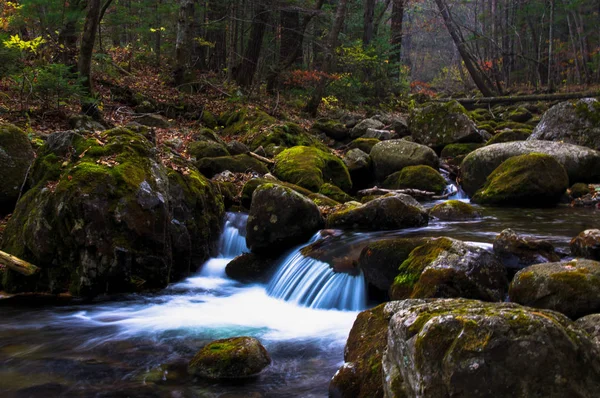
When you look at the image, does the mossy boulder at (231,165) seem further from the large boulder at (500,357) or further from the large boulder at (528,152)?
the large boulder at (500,357)

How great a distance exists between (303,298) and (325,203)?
3055 millimetres

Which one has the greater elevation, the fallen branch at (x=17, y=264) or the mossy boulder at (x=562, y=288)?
the mossy boulder at (x=562, y=288)

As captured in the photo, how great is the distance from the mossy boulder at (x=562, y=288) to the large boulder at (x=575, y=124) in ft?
31.1

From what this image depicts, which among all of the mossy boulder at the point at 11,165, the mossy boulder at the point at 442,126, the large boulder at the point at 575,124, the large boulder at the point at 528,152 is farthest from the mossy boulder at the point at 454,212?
the mossy boulder at the point at 11,165

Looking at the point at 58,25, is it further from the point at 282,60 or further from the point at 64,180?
the point at 64,180

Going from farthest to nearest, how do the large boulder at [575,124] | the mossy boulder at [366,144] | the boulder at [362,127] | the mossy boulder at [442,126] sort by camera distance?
the boulder at [362,127]
the mossy boulder at [442,126]
the mossy boulder at [366,144]
the large boulder at [575,124]

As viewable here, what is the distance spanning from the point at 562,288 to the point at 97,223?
5.37m

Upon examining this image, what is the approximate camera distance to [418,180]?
11977 millimetres

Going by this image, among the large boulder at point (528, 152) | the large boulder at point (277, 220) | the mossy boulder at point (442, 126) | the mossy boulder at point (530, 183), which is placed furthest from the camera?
the mossy boulder at point (442, 126)

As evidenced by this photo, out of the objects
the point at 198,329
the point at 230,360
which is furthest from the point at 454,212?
the point at 230,360

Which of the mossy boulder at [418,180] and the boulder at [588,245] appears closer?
the boulder at [588,245]

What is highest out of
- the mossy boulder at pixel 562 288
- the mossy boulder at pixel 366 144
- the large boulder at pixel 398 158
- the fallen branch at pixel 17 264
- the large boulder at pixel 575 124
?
the large boulder at pixel 575 124

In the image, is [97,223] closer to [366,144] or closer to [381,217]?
[381,217]

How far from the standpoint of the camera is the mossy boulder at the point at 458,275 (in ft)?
15.9
